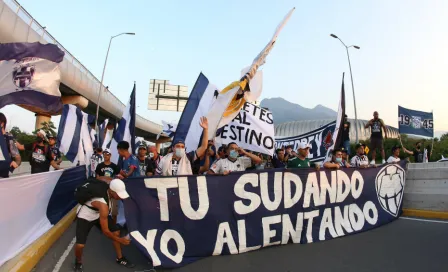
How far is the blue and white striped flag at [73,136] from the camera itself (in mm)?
10102

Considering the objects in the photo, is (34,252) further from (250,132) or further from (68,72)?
(68,72)

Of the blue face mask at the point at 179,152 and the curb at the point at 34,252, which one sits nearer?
the curb at the point at 34,252

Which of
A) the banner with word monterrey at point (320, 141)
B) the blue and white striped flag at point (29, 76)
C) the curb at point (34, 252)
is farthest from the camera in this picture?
the banner with word monterrey at point (320, 141)

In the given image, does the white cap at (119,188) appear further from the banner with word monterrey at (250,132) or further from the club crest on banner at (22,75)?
the banner with word monterrey at (250,132)

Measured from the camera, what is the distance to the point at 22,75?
16.3ft

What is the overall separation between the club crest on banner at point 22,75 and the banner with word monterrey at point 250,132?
171 inches

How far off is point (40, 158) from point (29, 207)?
3951mm

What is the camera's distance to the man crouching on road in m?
4.45

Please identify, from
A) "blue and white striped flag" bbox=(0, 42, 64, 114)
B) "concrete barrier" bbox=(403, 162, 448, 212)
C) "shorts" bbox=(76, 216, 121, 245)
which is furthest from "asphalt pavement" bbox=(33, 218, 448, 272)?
"blue and white striped flag" bbox=(0, 42, 64, 114)

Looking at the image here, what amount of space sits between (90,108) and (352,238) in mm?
38553

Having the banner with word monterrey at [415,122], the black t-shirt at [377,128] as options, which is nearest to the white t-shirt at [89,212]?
the black t-shirt at [377,128]

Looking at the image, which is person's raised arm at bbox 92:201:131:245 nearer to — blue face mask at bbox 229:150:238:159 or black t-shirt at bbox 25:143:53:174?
blue face mask at bbox 229:150:238:159

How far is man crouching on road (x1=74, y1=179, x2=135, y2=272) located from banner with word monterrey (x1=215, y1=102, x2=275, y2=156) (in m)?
3.86

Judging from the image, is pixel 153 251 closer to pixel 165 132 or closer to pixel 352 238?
pixel 352 238
